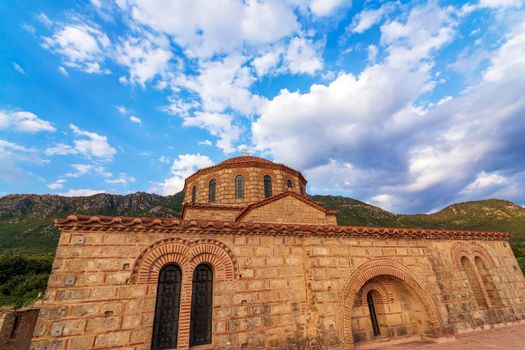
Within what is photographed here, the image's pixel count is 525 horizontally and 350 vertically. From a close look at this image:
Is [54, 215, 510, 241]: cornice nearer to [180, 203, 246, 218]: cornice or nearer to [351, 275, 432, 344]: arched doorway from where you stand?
[351, 275, 432, 344]: arched doorway

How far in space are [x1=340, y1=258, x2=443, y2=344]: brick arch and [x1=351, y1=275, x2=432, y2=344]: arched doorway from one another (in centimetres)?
17

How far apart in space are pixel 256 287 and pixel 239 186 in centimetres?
816

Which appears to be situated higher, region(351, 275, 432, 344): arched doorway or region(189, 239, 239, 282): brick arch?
region(189, 239, 239, 282): brick arch

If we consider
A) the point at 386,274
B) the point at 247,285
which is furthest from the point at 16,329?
the point at 386,274

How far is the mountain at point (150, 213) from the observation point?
43438mm

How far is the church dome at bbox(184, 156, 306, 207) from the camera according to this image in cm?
1404

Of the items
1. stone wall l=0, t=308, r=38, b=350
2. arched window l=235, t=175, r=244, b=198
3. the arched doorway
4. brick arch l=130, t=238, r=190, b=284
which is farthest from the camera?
arched window l=235, t=175, r=244, b=198

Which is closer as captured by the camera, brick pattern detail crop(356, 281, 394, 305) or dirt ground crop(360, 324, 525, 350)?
dirt ground crop(360, 324, 525, 350)

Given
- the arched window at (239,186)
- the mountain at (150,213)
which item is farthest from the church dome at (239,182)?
the mountain at (150,213)

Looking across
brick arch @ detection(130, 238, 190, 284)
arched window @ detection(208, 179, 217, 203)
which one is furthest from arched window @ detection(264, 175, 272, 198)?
brick arch @ detection(130, 238, 190, 284)

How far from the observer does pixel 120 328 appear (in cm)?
542

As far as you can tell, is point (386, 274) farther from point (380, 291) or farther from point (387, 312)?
point (387, 312)

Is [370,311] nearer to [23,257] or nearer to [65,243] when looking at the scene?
[65,243]

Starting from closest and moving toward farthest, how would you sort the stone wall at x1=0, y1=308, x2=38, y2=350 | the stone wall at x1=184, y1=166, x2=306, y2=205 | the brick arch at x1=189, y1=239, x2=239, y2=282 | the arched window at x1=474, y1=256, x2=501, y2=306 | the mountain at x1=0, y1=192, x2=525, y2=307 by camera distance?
1. the brick arch at x1=189, y1=239, x2=239, y2=282
2. the stone wall at x1=0, y1=308, x2=38, y2=350
3. the arched window at x1=474, y1=256, x2=501, y2=306
4. the stone wall at x1=184, y1=166, x2=306, y2=205
5. the mountain at x1=0, y1=192, x2=525, y2=307
